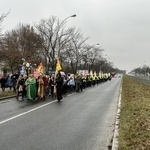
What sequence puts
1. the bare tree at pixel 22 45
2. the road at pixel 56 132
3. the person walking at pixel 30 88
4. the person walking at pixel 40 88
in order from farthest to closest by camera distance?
the bare tree at pixel 22 45 → the person walking at pixel 40 88 → the person walking at pixel 30 88 → the road at pixel 56 132

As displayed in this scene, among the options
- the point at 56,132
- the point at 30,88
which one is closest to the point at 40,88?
the point at 30,88

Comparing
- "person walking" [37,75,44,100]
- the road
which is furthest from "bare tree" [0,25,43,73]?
the road

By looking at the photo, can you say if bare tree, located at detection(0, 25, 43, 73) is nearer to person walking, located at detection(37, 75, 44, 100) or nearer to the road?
person walking, located at detection(37, 75, 44, 100)

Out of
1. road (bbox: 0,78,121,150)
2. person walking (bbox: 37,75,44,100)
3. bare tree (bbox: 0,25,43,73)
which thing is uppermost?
bare tree (bbox: 0,25,43,73)

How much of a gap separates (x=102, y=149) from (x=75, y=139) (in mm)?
1207

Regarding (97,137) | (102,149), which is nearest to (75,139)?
(97,137)

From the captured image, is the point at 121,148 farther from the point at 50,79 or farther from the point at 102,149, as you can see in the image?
the point at 50,79

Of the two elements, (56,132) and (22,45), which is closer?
(56,132)

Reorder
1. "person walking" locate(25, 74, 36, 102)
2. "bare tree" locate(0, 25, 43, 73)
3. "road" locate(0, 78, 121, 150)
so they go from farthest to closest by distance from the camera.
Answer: "bare tree" locate(0, 25, 43, 73) < "person walking" locate(25, 74, 36, 102) < "road" locate(0, 78, 121, 150)

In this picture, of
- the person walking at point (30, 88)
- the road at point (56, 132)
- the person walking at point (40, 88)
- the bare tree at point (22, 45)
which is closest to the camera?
the road at point (56, 132)

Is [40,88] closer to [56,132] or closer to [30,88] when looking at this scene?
[30,88]

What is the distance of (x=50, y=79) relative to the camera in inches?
977

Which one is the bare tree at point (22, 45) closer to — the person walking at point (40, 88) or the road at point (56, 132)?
the person walking at point (40, 88)

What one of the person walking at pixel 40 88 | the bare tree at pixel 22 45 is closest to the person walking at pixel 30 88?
the person walking at pixel 40 88
